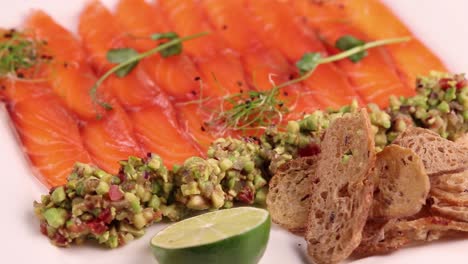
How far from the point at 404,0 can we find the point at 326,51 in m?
0.98

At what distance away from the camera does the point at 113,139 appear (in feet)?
13.5

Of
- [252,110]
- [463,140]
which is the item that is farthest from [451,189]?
[252,110]

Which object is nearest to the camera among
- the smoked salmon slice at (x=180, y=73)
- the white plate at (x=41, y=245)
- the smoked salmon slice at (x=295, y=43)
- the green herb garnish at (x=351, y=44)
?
the white plate at (x=41, y=245)

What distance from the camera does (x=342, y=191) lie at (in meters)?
3.42

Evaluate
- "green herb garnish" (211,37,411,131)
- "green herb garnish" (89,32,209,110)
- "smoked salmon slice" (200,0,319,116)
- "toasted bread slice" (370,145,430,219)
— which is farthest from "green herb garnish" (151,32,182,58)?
Result: "toasted bread slice" (370,145,430,219)

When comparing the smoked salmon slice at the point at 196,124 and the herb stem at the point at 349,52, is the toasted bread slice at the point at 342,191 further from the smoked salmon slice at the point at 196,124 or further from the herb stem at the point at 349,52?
the herb stem at the point at 349,52

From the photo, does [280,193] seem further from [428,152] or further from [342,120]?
[428,152]

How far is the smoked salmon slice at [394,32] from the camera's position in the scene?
16.1ft

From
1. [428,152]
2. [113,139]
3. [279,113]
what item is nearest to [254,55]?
[279,113]

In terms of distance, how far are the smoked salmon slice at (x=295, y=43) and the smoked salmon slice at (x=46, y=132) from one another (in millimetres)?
1537

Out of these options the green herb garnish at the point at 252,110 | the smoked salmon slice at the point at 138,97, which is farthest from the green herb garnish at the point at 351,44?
the smoked salmon slice at the point at 138,97

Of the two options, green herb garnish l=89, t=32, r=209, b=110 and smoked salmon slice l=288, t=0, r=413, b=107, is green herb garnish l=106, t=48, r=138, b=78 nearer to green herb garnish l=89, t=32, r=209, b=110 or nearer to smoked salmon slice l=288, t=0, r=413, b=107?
green herb garnish l=89, t=32, r=209, b=110

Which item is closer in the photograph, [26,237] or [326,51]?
[26,237]

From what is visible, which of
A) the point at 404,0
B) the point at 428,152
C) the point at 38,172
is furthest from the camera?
the point at 404,0
